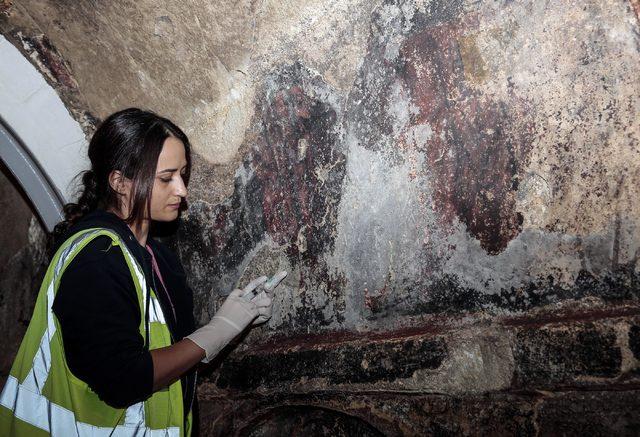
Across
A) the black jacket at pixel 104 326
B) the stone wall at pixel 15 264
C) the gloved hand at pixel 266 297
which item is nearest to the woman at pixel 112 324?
the black jacket at pixel 104 326

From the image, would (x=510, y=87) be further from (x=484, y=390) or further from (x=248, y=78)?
(x=248, y=78)

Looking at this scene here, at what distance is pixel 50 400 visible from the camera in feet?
4.26

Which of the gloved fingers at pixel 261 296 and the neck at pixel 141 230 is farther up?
the neck at pixel 141 230

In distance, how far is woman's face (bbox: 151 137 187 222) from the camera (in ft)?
5.36

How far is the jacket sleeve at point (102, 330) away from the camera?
48.2 inches

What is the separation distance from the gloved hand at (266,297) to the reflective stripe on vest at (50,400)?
53 centimetres

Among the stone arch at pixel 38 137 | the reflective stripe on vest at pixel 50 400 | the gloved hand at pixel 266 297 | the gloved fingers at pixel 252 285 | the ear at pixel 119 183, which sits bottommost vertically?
the gloved hand at pixel 266 297

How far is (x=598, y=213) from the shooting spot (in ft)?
4.00

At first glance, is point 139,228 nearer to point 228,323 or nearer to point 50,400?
point 228,323

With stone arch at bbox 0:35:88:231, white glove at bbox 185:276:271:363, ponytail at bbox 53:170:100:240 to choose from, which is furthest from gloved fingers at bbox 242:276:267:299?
stone arch at bbox 0:35:88:231

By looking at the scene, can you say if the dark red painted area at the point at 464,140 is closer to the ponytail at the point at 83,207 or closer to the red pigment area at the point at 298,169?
the red pigment area at the point at 298,169

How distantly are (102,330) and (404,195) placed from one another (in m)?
0.97

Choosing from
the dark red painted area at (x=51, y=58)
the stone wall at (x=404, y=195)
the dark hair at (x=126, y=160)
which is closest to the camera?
the stone wall at (x=404, y=195)

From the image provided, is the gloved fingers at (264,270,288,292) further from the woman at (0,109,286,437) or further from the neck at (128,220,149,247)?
the neck at (128,220,149,247)
